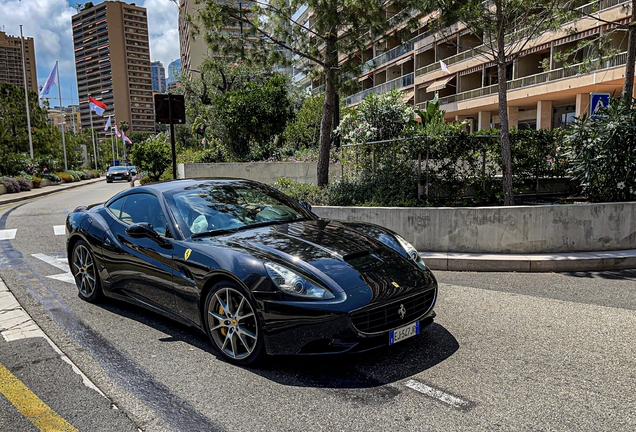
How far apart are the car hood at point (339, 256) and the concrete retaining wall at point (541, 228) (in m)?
3.39

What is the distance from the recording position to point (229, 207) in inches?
187

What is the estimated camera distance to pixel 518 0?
8.36 metres

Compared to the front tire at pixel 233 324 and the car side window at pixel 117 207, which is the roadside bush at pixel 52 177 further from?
the front tire at pixel 233 324

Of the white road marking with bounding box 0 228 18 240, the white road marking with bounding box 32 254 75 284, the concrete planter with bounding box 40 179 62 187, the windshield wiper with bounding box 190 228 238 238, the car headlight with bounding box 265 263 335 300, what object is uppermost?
the windshield wiper with bounding box 190 228 238 238

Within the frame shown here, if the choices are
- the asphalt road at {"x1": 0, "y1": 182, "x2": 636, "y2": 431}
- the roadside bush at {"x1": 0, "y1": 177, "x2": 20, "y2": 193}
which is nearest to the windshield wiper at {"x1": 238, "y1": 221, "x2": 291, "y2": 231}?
the asphalt road at {"x1": 0, "y1": 182, "x2": 636, "y2": 431}

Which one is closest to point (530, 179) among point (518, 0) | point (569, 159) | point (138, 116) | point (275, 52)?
point (569, 159)

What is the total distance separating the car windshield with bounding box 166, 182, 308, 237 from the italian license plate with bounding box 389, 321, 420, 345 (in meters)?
1.70

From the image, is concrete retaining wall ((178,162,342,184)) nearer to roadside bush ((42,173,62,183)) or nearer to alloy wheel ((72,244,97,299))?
alloy wheel ((72,244,97,299))

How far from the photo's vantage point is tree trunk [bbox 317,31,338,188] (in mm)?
10750

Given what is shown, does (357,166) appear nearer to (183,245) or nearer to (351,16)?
(351,16)

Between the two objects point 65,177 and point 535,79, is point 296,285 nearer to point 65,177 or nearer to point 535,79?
point 535,79

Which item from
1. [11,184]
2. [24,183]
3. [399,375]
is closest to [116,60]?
[24,183]

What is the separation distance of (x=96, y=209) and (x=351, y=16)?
22.6ft

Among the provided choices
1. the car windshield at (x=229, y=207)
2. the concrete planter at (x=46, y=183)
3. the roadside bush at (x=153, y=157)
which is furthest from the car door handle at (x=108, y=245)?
the concrete planter at (x=46, y=183)
